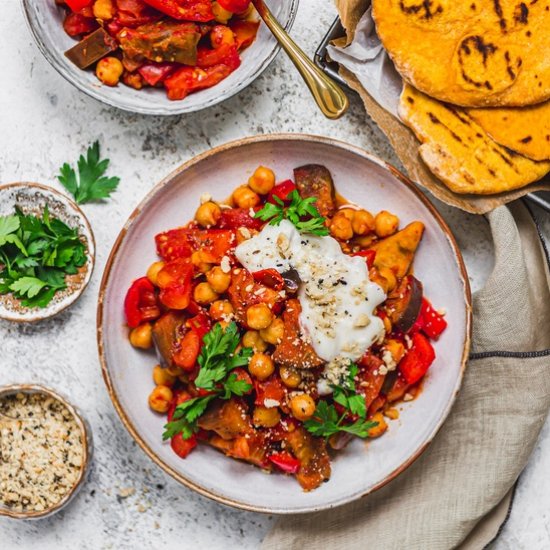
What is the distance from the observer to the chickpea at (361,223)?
12.1ft

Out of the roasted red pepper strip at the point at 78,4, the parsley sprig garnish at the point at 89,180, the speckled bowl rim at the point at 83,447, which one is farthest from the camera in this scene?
the parsley sprig garnish at the point at 89,180

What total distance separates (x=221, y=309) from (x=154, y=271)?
0.39 m

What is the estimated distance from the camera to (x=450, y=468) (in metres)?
3.84

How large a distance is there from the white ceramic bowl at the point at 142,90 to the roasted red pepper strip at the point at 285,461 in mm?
1702

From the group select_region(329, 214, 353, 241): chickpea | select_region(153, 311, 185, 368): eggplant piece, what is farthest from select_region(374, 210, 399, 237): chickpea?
select_region(153, 311, 185, 368): eggplant piece

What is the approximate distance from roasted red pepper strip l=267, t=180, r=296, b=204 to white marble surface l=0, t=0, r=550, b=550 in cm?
44

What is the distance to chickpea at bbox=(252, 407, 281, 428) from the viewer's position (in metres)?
3.47

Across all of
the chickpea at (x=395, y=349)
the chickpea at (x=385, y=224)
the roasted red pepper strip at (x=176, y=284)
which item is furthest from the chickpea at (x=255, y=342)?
the chickpea at (x=385, y=224)

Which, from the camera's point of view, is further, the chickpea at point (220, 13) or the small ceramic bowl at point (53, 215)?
the small ceramic bowl at point (53, 215)

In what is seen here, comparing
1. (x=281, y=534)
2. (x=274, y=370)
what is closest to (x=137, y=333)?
(x=274, y=370)

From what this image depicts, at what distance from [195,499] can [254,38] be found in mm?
2398

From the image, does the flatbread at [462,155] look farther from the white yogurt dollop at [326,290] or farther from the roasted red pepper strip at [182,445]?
the roasted red pepper strip at [182,445]

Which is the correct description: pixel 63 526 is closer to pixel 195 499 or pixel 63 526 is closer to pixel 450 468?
pixel 195 499

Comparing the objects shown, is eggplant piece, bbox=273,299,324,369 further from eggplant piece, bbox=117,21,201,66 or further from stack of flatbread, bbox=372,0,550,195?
eggplant piece, bbox=117,21,201,66
